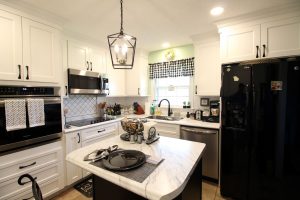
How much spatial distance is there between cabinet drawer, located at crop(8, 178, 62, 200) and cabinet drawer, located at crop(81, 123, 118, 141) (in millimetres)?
665

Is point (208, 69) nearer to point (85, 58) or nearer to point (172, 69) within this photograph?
point (172, 69)

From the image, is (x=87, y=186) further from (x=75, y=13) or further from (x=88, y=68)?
(x=75, y=13)

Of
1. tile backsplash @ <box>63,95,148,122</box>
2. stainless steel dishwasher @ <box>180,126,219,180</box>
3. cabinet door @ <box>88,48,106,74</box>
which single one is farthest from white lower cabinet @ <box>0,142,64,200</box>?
stainless steel dishwasher @ <box>180,126,219,180</box>

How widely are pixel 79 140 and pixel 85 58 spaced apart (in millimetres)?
1444

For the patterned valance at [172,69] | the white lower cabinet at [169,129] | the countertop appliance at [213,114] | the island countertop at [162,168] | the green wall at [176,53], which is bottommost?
the white lower cabinet at [169,129]

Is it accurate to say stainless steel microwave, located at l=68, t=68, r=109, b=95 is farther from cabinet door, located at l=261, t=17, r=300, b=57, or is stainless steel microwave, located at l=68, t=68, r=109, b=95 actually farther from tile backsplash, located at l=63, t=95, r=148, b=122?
cabinet door, located at l=261, t=17, r=300, b=57

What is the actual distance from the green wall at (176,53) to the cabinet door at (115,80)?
2.79 feet

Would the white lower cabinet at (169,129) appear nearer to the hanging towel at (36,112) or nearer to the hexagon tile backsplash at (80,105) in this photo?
the hexagon tile backsplash at (80,105)

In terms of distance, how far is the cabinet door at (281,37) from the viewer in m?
1.85

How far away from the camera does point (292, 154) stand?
5.81 ft

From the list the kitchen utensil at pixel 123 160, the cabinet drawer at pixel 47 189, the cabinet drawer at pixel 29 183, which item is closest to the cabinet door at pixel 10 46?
the cabinet drawer at pixel 29 183

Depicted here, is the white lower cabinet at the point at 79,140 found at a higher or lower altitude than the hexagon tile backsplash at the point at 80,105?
lower

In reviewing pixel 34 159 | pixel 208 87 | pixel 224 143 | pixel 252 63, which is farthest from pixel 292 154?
pixel 34 159

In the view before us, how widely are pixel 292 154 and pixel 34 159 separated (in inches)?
120
